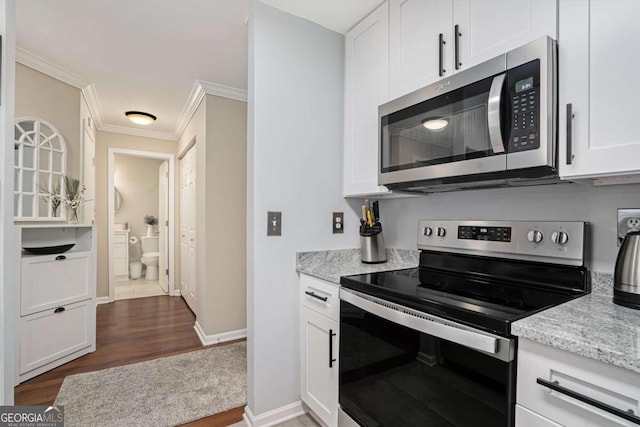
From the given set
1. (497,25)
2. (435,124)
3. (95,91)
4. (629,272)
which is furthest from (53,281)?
(629,272)

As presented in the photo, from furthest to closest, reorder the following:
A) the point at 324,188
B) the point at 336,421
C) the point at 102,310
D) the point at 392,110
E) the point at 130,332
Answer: the point at 102,310, the point at 130,332, the point at 324,188, the point at 392,110, the point at 336,421

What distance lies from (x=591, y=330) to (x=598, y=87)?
2.35 feet

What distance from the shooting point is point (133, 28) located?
2121 mm

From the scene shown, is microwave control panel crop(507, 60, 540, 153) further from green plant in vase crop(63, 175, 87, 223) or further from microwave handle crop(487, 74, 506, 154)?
green plant in vase crop(63, 175, 87, 223)

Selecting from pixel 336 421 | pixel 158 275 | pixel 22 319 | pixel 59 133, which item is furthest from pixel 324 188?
pixel 158 275

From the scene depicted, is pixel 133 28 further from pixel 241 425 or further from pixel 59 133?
pixel 241 425

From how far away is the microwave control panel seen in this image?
1.02m

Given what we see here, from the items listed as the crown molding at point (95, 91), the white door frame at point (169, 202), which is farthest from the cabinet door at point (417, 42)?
the white door frame at point (169, 202)

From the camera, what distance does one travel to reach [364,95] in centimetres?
180

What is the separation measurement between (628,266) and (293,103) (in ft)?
5.31

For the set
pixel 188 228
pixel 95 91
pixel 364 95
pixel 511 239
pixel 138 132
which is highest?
pixel 95 91

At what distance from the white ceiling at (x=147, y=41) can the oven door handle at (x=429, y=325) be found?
5.24 ft

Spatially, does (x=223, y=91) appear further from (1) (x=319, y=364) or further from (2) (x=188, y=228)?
(1) (x=319, y=364)

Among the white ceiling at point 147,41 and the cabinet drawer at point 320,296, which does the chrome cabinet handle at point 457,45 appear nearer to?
the white ceiling at point 147,41
